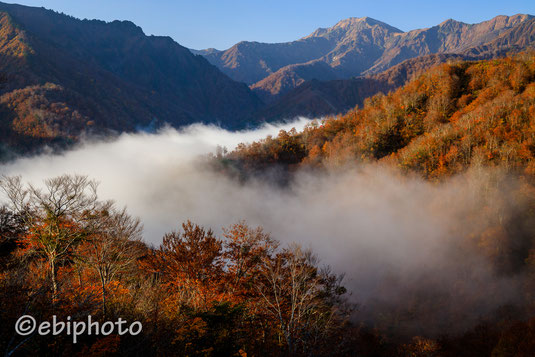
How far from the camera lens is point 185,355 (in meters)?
14.6

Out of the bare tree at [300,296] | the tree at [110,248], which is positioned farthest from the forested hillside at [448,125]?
the tree at [110,248]

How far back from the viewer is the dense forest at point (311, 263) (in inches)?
637


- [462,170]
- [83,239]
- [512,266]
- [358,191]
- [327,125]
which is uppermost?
[327,125]

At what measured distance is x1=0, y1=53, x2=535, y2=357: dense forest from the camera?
1619 cm

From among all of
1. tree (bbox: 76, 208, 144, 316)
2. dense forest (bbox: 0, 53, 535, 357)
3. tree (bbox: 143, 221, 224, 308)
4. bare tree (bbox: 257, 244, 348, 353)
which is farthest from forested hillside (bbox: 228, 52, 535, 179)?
tree (bbox: 76, 208, 144, 316)

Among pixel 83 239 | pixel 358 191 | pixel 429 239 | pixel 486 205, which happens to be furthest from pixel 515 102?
pixel 83 239

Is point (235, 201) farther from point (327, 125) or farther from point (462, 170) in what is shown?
point (462, 170)

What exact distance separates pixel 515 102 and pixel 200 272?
71.1 m

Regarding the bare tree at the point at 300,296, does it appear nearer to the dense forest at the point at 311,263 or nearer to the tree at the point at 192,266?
the dense forest at the point at 311,263

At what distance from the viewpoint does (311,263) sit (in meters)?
43.2

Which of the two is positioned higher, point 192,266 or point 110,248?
point 110,248

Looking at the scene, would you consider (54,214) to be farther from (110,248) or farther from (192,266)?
(192,266)

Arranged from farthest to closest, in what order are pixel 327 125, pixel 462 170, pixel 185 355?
pixel 327 125 < pixel 462 170 < pixel 185 355

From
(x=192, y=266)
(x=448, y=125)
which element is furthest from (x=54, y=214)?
(x=448, y=125)
